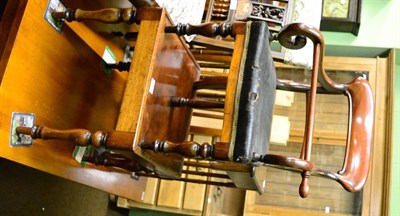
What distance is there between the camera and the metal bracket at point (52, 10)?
105 centimetres

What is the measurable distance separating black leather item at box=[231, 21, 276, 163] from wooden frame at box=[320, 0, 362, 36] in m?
1.30

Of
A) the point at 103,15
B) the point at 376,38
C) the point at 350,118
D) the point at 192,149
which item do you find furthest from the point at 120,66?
the point at 376,38

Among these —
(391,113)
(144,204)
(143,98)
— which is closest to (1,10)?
→ (143,98)

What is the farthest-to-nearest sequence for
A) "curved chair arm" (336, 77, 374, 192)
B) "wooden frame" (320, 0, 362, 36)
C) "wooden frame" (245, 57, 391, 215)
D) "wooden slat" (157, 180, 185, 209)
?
"wooden frame" (320, 0, 362, 36), "wooden slat" (157, 180, 185, 209), "wooden frame" (245, 57, 391, 215), "curved chair arm" (336, 77, 374, 192)

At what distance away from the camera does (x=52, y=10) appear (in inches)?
41.7

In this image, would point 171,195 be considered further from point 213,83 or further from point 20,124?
point 20,124

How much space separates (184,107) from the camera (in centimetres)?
126

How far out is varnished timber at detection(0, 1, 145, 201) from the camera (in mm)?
964

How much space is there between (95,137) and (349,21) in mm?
1723

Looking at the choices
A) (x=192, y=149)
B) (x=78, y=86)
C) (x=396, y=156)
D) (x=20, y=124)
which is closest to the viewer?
(x=192, y=149)

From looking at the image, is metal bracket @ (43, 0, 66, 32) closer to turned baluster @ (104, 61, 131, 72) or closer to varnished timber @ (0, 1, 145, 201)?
varnished timber @ (0, 1, 145, 201)

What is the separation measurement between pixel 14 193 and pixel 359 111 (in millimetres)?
1295

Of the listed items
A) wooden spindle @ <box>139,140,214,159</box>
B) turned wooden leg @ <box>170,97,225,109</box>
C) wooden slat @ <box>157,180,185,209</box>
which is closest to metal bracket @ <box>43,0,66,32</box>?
turned wooden leg @ <box>170,97,225,109</box>

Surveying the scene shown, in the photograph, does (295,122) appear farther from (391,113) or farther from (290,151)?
(391,113)
